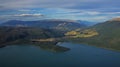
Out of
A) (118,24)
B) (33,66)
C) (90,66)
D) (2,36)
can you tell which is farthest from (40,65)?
(118,24)

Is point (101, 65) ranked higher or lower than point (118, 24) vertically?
higher

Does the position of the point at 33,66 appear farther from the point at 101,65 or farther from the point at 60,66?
the point at 101,65

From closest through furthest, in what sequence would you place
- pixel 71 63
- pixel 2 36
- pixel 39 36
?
pixel 71 63, pixel 2 36, pixel 39 36

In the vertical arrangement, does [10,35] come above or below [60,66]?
below

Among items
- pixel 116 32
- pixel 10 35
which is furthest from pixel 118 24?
pixel 10 35

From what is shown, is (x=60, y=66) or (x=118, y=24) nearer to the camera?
(x=60, y=66)

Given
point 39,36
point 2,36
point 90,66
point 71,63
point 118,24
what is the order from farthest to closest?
point 118,24, point 39,36, point 2,36, point 71,63, point 90,66

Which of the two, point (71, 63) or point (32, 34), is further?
point (32, 34)

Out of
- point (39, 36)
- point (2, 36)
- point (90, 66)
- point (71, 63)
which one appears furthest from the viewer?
point (39, 36)

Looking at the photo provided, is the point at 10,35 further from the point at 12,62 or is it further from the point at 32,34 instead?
the point at 12,62
